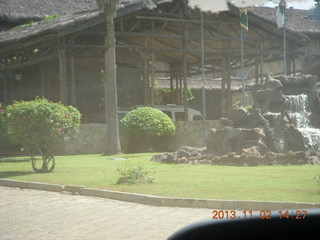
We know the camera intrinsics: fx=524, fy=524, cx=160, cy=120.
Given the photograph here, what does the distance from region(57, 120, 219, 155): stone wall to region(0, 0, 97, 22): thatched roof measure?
12.0 metres

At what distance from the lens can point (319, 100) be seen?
1841 centimetres

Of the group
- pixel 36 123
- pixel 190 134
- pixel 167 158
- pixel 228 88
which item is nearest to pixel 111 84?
pixel 190 134

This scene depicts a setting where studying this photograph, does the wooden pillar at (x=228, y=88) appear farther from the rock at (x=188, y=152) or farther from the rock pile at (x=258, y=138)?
the rock at (x=188, y=152)

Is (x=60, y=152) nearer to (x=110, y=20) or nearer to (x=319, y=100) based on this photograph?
(x=110, y=20)

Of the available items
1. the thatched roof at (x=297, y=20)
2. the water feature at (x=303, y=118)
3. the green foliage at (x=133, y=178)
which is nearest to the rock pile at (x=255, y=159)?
the water feature at (x=303, y=118)

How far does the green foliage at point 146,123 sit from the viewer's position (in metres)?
22.1

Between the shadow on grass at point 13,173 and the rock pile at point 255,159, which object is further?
the rock pile at point 255,159

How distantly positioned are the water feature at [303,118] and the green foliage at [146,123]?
20.9 ft

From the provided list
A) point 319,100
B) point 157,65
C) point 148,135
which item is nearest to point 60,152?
point 148,135

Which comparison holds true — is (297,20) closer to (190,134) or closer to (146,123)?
(190,134)

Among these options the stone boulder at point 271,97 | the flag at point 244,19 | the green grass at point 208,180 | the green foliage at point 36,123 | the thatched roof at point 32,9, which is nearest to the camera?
the green grass at point 208,180

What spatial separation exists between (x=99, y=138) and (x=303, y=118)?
30.2 ft

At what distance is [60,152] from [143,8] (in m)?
8.19

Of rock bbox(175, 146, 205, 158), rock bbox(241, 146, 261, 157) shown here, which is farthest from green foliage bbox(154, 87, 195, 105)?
rock bbox(241, 146, 261, 157)
